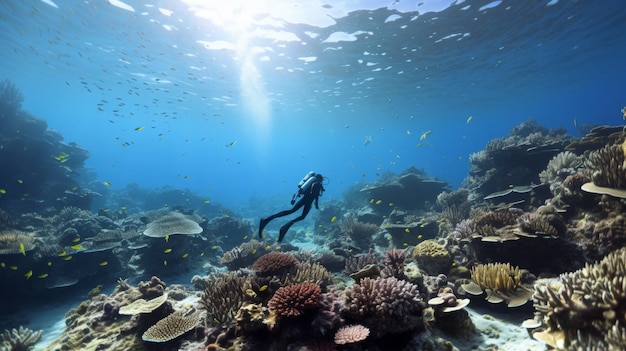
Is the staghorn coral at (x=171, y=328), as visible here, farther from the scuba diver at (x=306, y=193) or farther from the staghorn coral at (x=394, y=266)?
the staghorn coral at (x=394, y=266)

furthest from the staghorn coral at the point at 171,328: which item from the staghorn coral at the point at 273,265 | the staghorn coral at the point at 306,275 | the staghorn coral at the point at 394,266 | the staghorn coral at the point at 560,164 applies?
the staghorn coral at the point at 560,164

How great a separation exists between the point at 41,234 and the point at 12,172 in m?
7.89

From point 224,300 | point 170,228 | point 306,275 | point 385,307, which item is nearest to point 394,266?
point 306,275

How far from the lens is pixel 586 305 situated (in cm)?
354

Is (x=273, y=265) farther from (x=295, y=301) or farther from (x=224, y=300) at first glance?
(x=295, y=301)

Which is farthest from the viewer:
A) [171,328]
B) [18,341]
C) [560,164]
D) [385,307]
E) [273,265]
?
[560,164]

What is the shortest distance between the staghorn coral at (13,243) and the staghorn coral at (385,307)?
12.9 metres

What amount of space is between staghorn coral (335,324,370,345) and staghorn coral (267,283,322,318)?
0.55m

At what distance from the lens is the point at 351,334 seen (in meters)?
3.82

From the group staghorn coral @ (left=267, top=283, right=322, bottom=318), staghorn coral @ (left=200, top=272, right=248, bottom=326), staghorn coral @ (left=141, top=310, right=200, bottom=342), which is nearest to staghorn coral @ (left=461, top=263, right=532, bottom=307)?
staghorn coral @ (left=267, top=283, right=322, bottom=318)

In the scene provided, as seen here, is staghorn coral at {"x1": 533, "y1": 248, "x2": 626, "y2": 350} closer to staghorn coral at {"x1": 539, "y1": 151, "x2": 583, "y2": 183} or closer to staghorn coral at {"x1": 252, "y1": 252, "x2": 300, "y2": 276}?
staghorn coral at {"x1": 252, "y1": 252, "x2": 300, "y2": 276}

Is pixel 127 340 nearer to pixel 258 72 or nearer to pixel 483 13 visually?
pixel 483 13

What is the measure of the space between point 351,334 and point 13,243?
46.5 ft

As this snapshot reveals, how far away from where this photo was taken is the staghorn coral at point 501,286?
5.54 metres
